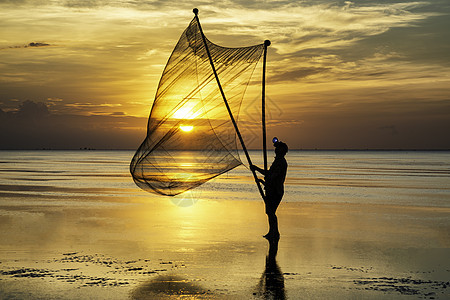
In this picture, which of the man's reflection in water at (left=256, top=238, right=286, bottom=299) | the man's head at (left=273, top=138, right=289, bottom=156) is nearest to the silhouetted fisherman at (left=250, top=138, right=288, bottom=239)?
the man's head at (left=273, top=138, right=289, bottom=156)

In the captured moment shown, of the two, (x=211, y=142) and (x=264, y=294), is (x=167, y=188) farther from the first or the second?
(x=264, y=294)

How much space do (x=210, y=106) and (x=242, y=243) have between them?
9.02 feet

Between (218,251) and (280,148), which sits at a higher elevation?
(280,148)

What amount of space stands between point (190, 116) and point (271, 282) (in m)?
3.83

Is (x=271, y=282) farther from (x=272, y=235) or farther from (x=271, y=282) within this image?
(x=272, y=235)

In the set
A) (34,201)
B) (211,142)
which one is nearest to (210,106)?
(211,142)

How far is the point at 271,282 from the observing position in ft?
25.8

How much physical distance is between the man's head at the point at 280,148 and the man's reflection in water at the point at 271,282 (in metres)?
2.33

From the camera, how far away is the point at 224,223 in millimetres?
13914

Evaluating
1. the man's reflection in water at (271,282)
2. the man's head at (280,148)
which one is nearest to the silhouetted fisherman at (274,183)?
the man's head at (280,148)

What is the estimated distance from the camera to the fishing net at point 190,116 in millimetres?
10242

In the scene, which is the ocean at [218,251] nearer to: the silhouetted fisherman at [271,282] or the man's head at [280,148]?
the silhouetted fisherman at [271,282]

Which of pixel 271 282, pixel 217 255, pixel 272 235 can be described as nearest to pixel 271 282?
pixel 271 282

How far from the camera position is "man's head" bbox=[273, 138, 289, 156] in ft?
37.0
